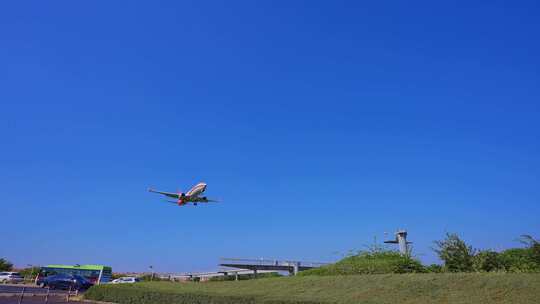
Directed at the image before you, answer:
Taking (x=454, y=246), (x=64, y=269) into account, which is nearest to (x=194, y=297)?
(x=454, y=246)

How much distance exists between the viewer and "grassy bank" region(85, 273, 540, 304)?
11047 millimetres

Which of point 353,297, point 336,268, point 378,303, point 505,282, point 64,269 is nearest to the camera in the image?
point 378,303

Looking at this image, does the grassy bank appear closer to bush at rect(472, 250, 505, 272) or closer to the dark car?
bush at rect(472, 250, 505, 272)

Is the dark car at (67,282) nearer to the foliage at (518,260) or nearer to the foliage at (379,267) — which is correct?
the foliage at (379,267)

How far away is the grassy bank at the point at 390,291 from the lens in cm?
1105

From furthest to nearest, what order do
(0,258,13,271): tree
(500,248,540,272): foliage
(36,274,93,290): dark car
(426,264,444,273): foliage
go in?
(0,258,13,271): tree → (36,274,93,290): dark car → (426,264,444,273): foliage → (500,248,540,272): foliage

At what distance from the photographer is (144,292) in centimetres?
1825

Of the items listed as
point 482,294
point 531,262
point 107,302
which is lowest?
point 107,302

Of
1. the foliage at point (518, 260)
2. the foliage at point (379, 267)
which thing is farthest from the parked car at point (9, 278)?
the foliage at point (518, 260)

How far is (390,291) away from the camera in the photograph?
42.5ft

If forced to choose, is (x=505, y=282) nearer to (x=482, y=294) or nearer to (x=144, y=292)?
(x=482, y=294)

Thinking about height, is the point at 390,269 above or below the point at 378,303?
above

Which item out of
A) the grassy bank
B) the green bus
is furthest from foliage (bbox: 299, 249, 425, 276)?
the green bus

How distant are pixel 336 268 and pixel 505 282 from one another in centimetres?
949
